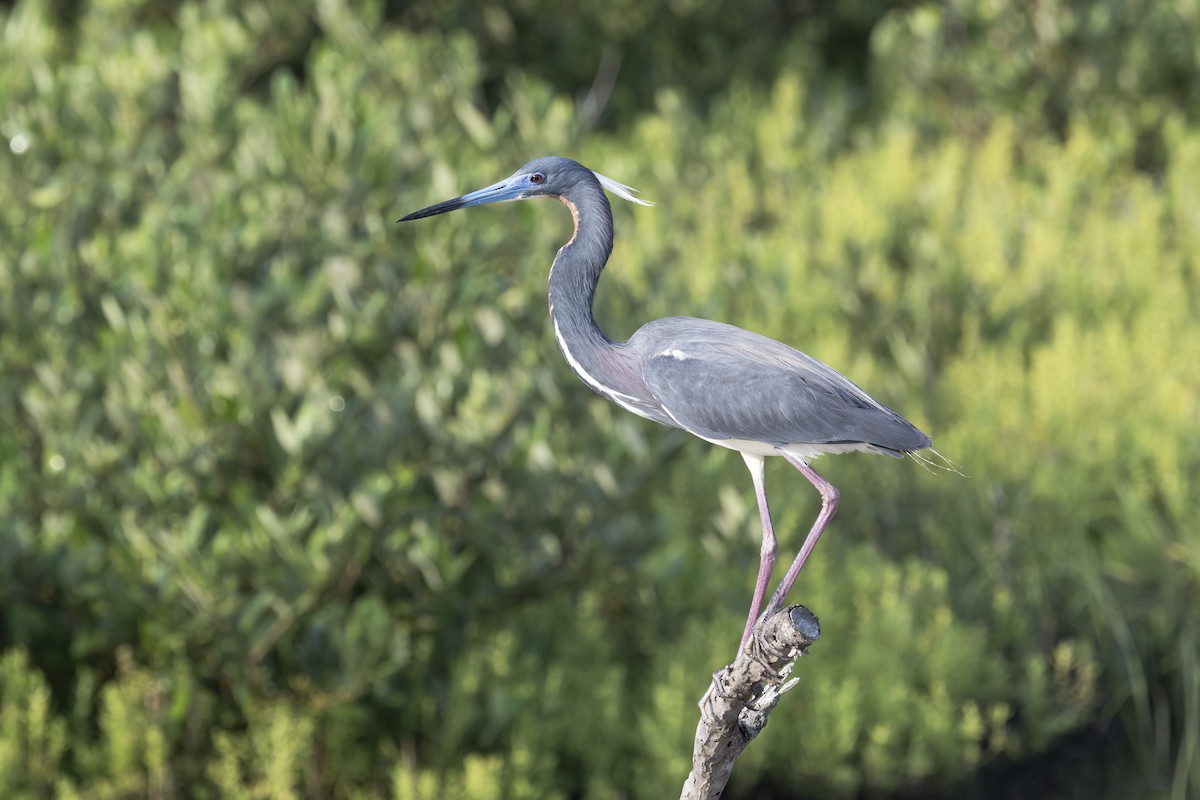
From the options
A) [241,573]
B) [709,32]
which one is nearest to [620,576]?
[241,573]

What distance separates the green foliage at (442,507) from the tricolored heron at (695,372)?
1733 mm

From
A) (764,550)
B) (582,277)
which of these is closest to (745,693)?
(764,550)

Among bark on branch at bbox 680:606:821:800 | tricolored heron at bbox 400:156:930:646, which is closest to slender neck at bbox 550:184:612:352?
tricolored heron at bbox 400:156:930:646

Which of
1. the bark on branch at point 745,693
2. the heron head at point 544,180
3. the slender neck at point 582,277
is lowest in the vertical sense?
the bark on branch at point 745,693

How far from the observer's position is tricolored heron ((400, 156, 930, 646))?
3.03m

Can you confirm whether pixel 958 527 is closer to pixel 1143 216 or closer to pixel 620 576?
pixel 620 576

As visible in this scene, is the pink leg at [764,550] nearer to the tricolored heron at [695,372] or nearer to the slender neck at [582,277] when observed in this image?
the tricolored heron at [695,372]

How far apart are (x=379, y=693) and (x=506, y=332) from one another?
1.57m

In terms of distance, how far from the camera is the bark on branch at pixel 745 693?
10.4ft

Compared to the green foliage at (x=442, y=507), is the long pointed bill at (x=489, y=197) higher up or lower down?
higher up

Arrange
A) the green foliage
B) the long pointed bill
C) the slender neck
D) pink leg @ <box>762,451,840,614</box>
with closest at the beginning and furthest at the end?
the slender neck, the long pointed bill, pink leg @ <box>762,451,840,614</box>, the green foliage

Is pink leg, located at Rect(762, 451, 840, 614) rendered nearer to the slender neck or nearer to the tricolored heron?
the tricolored heron

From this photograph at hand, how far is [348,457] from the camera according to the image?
5992 millimetres

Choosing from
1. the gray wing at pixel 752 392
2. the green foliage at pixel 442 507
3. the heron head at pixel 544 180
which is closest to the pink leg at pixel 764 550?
the gray wing at pixel 752 392
